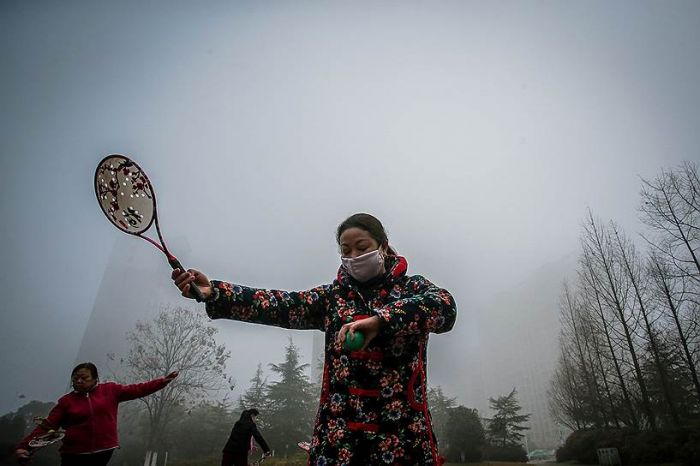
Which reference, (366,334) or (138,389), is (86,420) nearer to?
(138,389)

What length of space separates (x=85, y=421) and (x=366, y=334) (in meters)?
4.89

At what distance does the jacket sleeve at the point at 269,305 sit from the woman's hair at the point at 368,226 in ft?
1.22

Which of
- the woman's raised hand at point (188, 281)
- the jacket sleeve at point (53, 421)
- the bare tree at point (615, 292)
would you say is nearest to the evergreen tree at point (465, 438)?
the bare tree at point (615, 292)

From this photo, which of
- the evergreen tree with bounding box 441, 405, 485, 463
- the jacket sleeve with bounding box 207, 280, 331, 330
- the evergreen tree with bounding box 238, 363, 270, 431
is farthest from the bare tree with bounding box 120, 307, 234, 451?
the jacket sleeve with bounding box 207, 280, 331, 330

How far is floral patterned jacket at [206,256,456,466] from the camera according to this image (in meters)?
1.41

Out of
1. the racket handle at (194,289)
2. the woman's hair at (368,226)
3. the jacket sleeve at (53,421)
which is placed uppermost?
the woman's hair at (368,226)

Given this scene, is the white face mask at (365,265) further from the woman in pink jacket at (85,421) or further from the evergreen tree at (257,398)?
the evergreen tree at (257,398)

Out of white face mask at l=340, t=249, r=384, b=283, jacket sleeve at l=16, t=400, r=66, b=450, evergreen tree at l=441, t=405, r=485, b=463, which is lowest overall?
evergreen tree at l=441, t=405, r=485, b=463

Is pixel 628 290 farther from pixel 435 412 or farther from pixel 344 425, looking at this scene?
pixel 435 412

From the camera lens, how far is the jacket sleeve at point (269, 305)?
1.72 meters

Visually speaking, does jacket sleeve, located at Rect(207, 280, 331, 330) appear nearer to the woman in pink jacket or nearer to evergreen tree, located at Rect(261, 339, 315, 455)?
the woman in pink jacket

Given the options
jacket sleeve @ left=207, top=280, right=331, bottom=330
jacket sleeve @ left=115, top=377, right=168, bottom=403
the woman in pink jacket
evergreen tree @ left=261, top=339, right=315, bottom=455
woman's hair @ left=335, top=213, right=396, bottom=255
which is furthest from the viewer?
evergreen tree @ left=261, top=339, right=315, bottom=455

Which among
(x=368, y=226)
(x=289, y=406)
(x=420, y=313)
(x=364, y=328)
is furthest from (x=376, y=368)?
(x=289, y=406)

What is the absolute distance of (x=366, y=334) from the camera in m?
1.17
